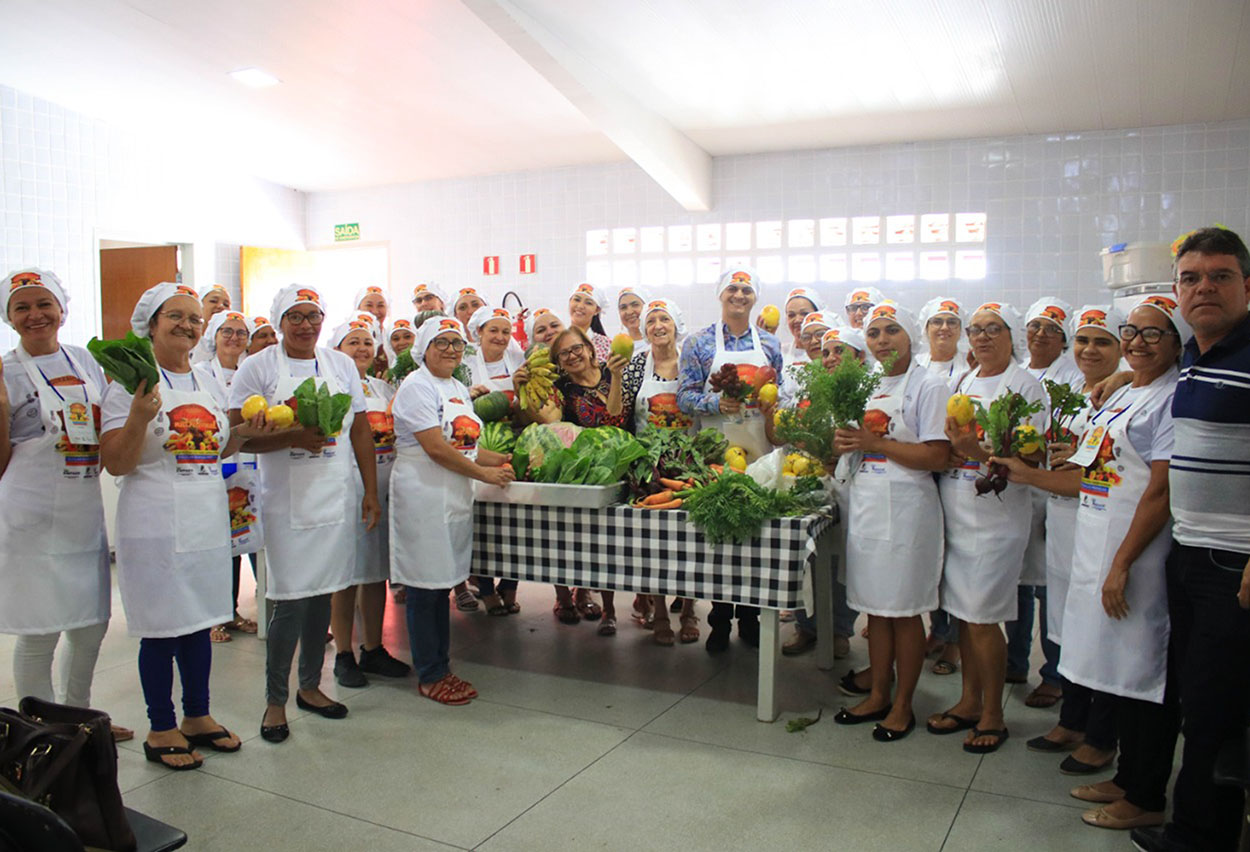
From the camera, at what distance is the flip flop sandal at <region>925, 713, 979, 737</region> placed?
11.9 feet

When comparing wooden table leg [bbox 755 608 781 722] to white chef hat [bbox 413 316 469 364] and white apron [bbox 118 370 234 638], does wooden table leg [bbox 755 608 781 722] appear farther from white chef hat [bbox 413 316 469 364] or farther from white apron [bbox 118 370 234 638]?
white apron [bbox 118 370 234 638]

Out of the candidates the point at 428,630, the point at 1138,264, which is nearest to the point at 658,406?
the point at 428,630

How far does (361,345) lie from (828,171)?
521 centimetres

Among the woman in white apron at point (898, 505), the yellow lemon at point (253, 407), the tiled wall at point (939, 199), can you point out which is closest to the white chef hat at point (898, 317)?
the woman in white apron at point (898, 505)

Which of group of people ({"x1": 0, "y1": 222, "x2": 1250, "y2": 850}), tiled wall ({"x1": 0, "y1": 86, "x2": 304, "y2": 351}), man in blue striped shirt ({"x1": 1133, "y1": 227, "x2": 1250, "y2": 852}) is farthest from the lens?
tiled wall ({"x1": 0, "y1": 86, "x2": 304, "y2": 351})

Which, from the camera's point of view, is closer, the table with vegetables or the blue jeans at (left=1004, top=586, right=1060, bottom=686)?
the table with vegetables

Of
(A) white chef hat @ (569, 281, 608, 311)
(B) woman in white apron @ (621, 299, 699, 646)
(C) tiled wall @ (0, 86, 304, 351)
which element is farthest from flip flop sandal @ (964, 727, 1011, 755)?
(C) tiled wall @ (0, 86, 304, 351)

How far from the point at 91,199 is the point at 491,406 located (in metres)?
5.74

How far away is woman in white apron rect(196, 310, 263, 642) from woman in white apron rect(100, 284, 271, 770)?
0.68 metres

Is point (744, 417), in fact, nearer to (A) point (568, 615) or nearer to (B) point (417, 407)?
(B) point (417, 407)

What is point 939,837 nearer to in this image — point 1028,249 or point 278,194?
point 1028,249

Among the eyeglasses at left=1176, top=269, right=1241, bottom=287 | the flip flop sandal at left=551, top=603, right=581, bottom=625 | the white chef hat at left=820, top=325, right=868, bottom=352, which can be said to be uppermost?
the eyeglasses at left=1176, top=269, right=1241, bottom=287

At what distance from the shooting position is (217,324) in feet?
16.8

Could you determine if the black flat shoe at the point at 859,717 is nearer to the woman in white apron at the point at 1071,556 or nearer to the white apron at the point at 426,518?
the woman in white apron at the point at 1071,556
